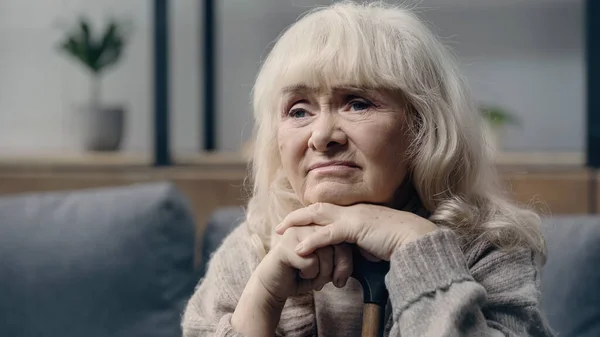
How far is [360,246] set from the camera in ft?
3.17

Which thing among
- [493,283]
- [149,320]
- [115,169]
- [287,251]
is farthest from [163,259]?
[493,283]

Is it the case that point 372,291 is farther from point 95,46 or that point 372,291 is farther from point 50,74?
point 50,74

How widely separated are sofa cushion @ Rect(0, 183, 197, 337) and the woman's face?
0.77 metres

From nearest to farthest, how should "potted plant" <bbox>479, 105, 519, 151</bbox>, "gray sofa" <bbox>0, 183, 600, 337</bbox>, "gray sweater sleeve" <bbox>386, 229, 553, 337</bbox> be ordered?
"gray sweater sleeve" <bbox>386, 229, 553, 337</bbox> < "gray sofa" <bbox>0, 183, 600, 337</bbox> < "potted plant" <bbox>479, 105, 519, 151</bbox>

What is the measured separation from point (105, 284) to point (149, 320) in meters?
0.12

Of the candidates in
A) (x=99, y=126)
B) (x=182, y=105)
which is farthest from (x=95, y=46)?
(x=182, y=105)

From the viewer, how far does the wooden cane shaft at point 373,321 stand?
0.92m

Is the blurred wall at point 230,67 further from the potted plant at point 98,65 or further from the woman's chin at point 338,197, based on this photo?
the woman's chin at point 338,197

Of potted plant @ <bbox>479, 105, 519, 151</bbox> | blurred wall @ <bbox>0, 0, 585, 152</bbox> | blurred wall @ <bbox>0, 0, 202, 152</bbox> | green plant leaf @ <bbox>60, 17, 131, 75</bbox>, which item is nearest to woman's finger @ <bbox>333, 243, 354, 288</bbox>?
potted plant @ <bbox>479, 105, 519, 151</bbox>

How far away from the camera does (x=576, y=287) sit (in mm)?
1513

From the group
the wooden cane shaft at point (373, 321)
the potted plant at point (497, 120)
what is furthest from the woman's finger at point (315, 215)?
the potted plant at point (497, 120)

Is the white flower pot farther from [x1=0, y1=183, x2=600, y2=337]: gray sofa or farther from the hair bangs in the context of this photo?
the hair bangs

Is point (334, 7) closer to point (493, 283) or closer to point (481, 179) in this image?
point (481, 179)

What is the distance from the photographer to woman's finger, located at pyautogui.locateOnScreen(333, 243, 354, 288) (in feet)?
3.16
